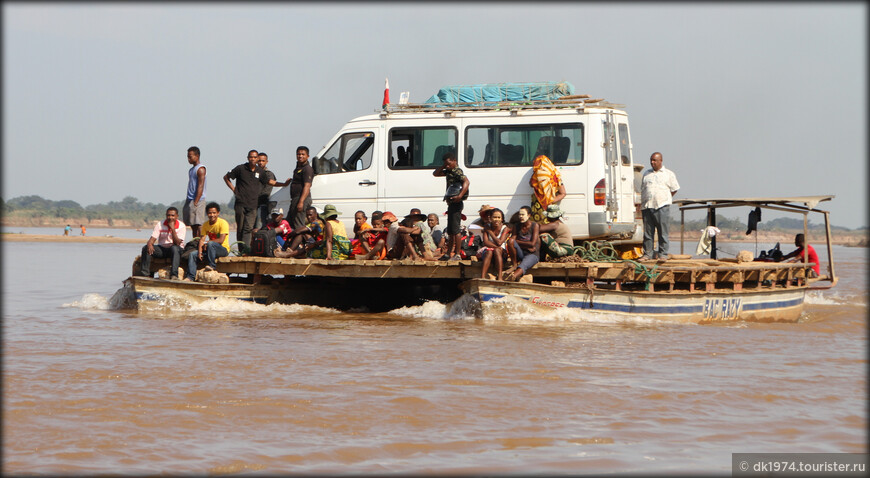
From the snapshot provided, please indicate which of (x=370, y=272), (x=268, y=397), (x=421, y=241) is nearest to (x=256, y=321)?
(x=370, y=272)

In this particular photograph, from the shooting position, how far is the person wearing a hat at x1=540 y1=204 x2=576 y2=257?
447 inches

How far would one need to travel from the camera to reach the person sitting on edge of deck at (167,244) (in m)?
12.0

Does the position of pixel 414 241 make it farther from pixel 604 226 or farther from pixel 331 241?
pixel 604 226

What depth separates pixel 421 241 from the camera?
1189 centimetres

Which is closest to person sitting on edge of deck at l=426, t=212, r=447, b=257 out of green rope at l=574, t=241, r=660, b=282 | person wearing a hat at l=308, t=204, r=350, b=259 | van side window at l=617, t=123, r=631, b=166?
person wearing a hat at l=308, t=204, r=350, b=259

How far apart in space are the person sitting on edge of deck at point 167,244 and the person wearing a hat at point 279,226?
1.26 m

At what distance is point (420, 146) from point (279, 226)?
2388 millimetres

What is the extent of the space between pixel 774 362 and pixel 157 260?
27.3 ft

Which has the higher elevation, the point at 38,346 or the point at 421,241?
the point at 421,241

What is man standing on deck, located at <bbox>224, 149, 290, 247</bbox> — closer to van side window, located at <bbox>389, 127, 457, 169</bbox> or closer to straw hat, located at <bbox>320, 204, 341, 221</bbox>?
straw hat, located at <bbox>320, 204, 341, 221</bbox>

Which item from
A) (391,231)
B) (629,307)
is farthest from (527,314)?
(391,231)

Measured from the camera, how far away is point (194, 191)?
12.4m

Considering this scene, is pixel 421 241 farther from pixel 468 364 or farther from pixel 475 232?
pixel 468 364

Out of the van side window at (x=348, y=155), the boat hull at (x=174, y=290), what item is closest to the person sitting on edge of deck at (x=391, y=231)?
the van side window at (x=348, y=155)
